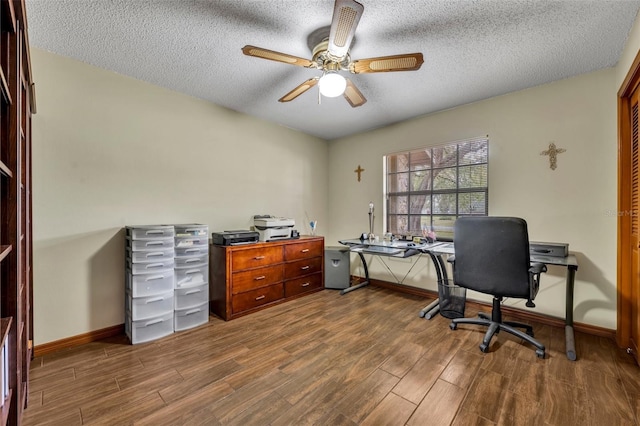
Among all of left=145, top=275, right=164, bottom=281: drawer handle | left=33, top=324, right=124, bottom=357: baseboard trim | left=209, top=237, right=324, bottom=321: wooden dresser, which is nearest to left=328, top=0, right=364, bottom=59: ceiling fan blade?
left=209, top=237, right=324, bottom=321: wooden dresser

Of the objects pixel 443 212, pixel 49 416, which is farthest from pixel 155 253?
pixel 443 212

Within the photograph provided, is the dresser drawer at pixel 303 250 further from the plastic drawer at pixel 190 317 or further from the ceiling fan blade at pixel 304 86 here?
the ceiling fan blade at pixel 304 86

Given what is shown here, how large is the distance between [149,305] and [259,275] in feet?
3.54

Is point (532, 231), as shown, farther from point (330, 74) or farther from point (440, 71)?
point (330, 74)

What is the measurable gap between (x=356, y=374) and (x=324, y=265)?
2.04 meters

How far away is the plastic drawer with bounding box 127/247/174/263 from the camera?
2.31 metres

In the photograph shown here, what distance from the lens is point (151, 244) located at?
93.4 inches

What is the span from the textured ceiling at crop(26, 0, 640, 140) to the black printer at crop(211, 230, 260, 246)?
1.53 meters

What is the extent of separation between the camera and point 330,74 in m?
1.85

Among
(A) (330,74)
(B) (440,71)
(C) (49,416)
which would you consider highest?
(B) (440,71)

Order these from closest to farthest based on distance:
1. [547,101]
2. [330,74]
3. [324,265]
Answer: [330,74]
[547,101]
[324,265]

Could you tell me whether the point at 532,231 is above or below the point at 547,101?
below

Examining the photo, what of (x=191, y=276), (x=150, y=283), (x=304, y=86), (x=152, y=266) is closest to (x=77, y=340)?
(x=150, y=283)

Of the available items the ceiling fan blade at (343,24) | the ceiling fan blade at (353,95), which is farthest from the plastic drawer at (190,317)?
the ceiling fan blade at (343,24)
